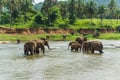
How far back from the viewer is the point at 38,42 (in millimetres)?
33594

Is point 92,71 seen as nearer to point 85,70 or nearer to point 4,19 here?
point 85,70

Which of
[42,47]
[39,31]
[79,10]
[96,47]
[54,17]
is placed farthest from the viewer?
[79,10]

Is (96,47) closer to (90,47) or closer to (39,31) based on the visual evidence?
(90,47)

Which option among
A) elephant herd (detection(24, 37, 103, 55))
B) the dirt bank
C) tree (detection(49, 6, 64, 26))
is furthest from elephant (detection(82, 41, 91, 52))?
tree (detection(49, 6, 64, 26))

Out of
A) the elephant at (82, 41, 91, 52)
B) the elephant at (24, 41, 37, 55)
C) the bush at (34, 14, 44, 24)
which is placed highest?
the bush at (34, 14, 44, 24)

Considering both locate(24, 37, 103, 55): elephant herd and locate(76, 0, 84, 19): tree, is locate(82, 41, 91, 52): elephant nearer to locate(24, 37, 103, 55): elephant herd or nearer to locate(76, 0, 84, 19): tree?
locate(24, 37, 103, 55): elephant herd

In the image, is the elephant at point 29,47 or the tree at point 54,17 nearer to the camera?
the elephant at point 29,47

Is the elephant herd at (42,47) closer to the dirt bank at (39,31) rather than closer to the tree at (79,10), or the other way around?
the dirt bank at (39,31)

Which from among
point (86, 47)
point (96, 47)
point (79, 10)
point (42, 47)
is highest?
point (79, 10)

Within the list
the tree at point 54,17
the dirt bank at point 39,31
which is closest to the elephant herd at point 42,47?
the dirt bank at point 39,31

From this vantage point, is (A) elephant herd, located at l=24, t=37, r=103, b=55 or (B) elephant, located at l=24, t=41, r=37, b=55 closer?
(B) elephant, located at l=24, t=41, r=37, b=55

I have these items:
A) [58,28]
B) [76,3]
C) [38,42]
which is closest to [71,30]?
[58,28]

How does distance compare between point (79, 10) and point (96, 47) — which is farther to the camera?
point (79, 10)

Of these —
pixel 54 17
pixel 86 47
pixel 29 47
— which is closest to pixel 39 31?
pixel 54 17
